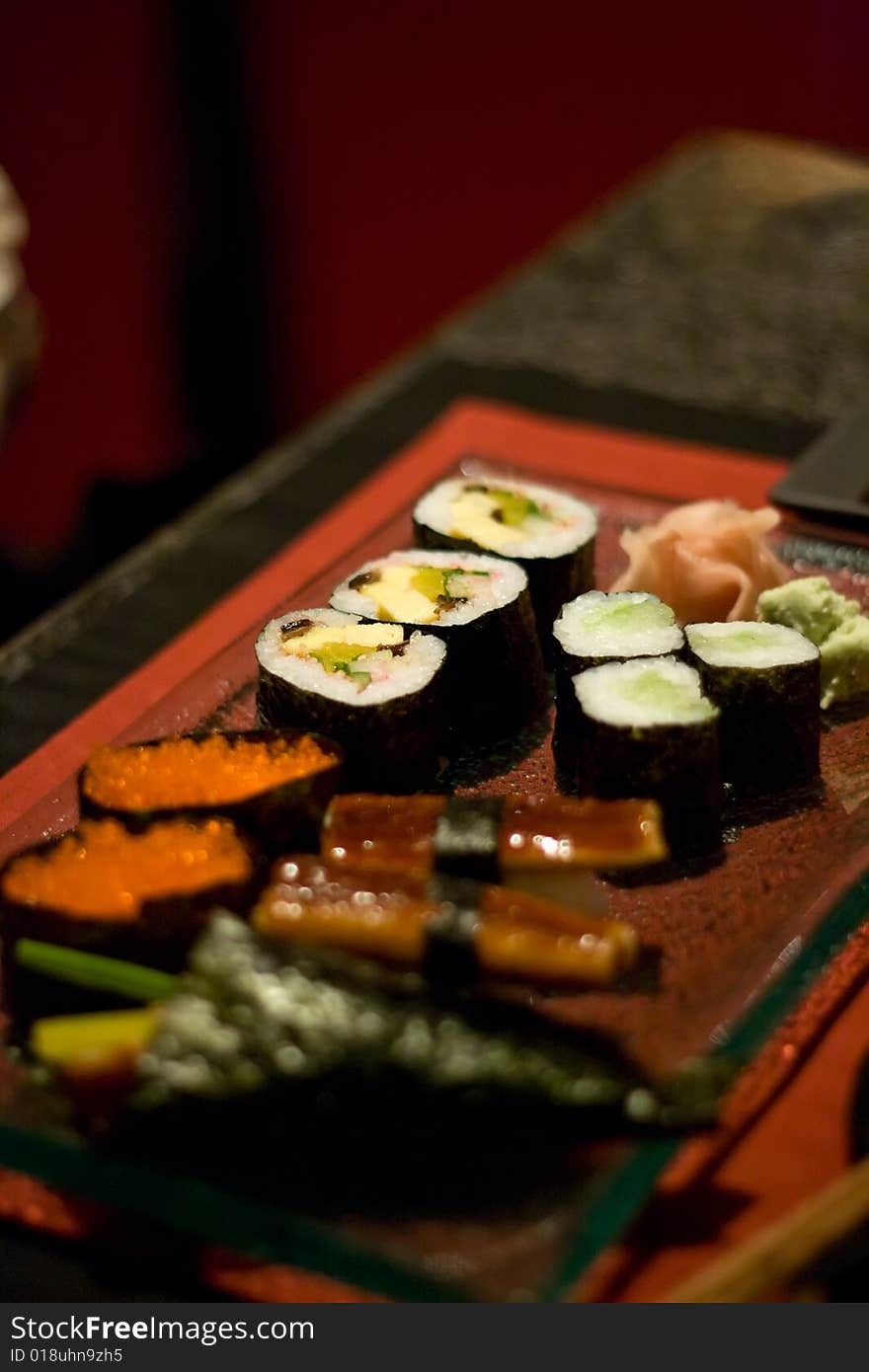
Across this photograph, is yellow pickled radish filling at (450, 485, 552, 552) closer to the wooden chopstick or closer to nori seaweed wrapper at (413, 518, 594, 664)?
nori seaweed wrapper at (413, 518, 594, 664)

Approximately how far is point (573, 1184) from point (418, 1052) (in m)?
0.18

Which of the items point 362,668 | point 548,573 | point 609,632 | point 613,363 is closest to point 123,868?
point 362,668

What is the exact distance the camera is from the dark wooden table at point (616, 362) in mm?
2387

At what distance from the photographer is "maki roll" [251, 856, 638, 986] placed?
4.58ft

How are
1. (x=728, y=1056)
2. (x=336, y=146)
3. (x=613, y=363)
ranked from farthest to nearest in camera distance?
(x=336, y=146), (x=613, y=363), (x=728, y=1056)

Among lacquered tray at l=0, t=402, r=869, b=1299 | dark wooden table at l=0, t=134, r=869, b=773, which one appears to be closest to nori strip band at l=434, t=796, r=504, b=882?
lacquered tray at l=0, t=402, r=869, b=1299

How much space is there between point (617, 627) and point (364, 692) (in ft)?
1.18

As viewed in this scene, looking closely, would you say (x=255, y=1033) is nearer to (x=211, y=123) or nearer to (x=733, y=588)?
(x=733, y=588)

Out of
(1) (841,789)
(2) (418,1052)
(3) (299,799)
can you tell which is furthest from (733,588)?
(2) (418,1052)

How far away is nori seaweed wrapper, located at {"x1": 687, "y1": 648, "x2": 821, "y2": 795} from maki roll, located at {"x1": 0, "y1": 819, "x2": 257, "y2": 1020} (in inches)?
26.2

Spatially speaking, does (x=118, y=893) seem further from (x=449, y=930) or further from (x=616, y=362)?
(x=616, y=362)

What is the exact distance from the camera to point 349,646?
190cm

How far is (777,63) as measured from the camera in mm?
4867

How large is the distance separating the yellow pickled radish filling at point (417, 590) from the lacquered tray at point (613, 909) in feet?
0.67
